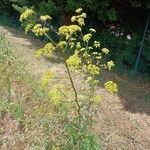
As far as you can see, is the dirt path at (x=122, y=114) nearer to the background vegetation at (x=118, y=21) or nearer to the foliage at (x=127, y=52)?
the foliage at (x=127, y=52)

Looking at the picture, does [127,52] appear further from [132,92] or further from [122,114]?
[122,114]

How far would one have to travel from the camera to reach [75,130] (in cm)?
652

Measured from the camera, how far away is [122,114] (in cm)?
1038

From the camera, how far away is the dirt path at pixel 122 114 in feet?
29.3

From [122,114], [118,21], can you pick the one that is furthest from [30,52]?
[122,114]

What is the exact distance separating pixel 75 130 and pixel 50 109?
8.05 ft

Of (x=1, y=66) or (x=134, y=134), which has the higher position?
(x=1, y=66)

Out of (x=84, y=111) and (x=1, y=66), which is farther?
(x=1, y=66)

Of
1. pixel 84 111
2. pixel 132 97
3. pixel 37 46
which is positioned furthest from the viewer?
pixel 37 46

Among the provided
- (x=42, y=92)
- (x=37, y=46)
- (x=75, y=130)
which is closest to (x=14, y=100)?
(x=42, y=92)

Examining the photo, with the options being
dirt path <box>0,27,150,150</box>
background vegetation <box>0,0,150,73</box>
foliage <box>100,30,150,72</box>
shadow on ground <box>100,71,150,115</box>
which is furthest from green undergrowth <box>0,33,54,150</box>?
foliage <box>100,30,150,72</box>

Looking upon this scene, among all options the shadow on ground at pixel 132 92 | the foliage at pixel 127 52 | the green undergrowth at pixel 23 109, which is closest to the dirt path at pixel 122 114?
the shadow on ground at pixel 132 92

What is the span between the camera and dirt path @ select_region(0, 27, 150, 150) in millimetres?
8938

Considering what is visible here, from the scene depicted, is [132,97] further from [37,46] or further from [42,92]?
[37,46]
